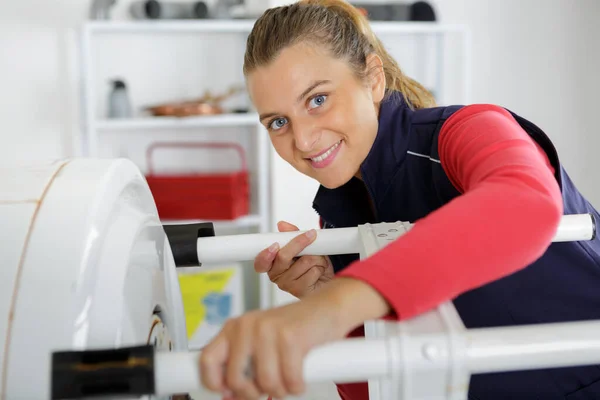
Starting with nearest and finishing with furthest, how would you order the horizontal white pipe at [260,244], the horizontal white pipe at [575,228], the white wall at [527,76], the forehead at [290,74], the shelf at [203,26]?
the horizontal white pipe at [575,228] → the horizontal white pipe at [260,244] → the forehead at [290,74] → the shelf at [203,26] → the white wall at [527,76]

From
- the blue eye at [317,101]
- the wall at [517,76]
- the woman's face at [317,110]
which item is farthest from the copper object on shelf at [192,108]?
the blue eye at [317,101]

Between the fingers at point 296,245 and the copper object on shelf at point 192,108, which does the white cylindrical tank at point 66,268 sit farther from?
the copper object on shelf at point 192,108

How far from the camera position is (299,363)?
1.56ft

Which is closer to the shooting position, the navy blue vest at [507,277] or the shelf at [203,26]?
the navy blue vest at [507,277]

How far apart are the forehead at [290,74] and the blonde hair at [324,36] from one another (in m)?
0.02

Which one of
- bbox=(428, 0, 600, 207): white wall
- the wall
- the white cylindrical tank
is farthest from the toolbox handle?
the white cylindrical tank

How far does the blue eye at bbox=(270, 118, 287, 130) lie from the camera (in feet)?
3.47

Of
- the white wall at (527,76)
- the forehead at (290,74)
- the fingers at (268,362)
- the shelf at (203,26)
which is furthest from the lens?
the white wall at (527,76)

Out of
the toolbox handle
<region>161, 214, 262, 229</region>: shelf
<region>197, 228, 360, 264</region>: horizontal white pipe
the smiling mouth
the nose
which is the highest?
the nose

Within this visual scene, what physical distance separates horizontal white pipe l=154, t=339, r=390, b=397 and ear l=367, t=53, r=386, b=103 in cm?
73

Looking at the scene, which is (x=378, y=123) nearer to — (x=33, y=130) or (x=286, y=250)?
(x=286, y=250)

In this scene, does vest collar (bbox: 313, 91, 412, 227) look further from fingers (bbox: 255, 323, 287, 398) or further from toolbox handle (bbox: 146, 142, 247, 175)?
toolbox handle (bbox: 146, 142, 247, 175)

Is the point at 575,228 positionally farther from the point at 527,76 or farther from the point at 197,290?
the point at 527,76

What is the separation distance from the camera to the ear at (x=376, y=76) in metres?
1.16
